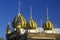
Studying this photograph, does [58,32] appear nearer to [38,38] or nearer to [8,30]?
[38,38]

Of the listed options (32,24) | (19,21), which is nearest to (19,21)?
(19,21)

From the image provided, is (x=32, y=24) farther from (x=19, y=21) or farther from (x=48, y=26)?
(x=19, y=21)

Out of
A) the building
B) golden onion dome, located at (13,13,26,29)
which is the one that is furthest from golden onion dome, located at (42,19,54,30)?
golden onion dome, located at (13,13,26,29)

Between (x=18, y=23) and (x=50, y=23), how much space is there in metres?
4.91

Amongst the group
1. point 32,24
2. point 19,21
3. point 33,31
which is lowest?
point 33,31

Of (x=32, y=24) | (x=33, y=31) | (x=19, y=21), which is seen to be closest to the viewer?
(x=33, y=31)

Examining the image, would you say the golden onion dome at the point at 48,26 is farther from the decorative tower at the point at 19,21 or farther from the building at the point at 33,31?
the decorative tower at the point at 19,21

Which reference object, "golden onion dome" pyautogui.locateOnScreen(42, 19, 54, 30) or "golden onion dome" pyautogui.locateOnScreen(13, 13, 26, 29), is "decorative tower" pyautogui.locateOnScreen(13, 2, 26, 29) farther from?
"golden onion dome" pyautogui.locateOnScreen(42, 19, 54, 30)

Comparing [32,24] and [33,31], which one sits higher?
[32,24]

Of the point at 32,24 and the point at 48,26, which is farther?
the point at 32,24

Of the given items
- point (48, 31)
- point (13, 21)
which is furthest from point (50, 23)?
point (13, 21)

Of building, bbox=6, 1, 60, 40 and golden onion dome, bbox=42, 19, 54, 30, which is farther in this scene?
golden onion dome, bbox=42, 19, 54, 30

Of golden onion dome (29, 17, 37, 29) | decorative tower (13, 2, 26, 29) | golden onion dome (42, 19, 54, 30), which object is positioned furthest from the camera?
decorative tower (13, 2, 26, 29)

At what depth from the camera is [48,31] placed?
4191 cm
